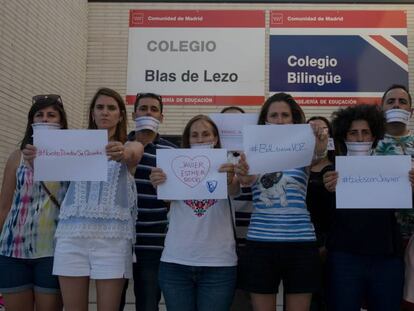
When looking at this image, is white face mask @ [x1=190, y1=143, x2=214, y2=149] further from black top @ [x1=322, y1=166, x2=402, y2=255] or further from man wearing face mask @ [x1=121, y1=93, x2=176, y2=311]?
black top @ [x1=322, y1=166, x2=402, y2=255]

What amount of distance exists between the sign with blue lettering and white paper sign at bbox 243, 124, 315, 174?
4402mm

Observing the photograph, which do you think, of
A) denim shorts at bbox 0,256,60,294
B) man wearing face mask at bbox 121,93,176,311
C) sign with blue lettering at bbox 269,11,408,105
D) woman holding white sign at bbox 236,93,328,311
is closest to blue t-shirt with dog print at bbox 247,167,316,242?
woman holding white sign at bbox 236,93,328,311

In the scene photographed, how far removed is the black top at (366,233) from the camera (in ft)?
9.00

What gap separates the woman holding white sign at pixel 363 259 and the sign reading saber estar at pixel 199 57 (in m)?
4.41

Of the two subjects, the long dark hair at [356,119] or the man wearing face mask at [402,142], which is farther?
the long dark hair at [356,119]

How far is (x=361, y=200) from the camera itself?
2762mm

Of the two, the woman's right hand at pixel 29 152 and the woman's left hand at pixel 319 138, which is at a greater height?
the woman's left hand at pixel 319 138

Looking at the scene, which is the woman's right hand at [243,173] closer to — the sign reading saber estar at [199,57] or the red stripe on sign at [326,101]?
the sign reading saber estar at [199,57]

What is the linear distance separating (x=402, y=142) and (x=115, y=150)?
1.78m

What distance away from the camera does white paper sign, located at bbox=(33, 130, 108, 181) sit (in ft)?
9.10

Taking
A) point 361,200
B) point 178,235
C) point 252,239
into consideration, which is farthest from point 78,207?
point 361,200

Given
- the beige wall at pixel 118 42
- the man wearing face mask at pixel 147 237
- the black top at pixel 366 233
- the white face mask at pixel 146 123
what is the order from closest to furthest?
the black top at pixel 366 233
the man wearing face mask at pixel 147 237
the white face mask at pixel 146 123
the beige wall at pixel 118 42

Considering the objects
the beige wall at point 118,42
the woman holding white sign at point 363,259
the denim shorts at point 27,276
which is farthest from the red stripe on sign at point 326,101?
the denim shorts at point 27,276

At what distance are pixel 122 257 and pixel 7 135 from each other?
3519 millimetres
